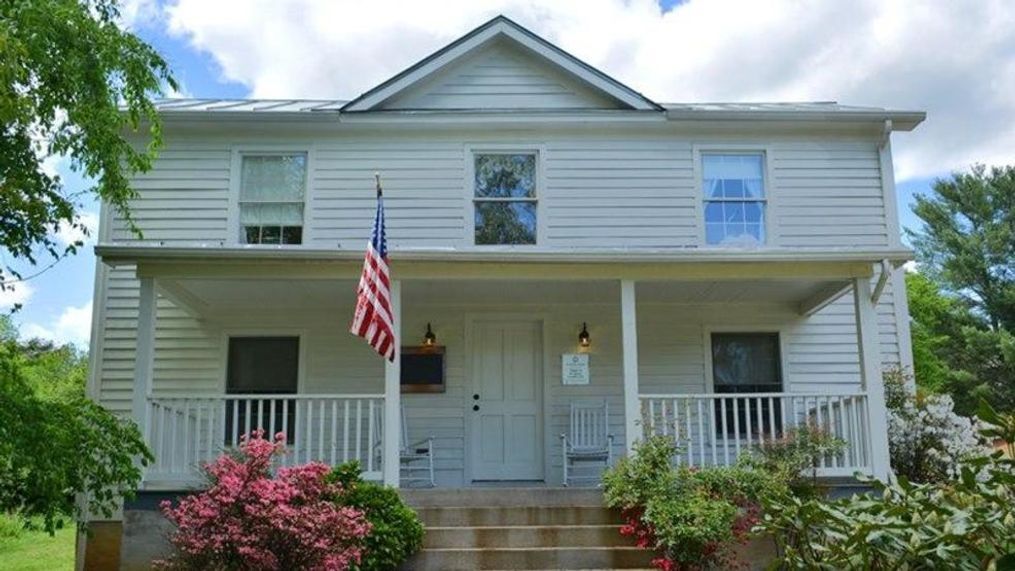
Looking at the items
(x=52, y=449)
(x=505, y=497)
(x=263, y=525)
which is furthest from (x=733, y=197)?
(x=52, y=449)

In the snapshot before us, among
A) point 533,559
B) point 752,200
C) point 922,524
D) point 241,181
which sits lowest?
point 533,559

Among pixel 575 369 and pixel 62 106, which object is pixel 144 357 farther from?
pixel 575 369

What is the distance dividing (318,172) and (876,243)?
713cm

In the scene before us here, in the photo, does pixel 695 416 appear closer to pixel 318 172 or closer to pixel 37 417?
pixel 318 172

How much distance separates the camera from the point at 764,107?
11727 millimetres

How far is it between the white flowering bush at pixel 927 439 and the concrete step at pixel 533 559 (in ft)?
12.9

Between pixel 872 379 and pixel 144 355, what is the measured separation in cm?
713

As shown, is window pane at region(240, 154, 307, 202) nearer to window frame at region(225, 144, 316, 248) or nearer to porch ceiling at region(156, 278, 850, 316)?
window frame at region(225, 144, 316, 248)

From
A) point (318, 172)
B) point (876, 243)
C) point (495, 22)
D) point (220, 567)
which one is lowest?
point (220, 567)

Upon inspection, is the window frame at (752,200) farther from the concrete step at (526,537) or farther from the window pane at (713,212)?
the concrete step at (526,537)

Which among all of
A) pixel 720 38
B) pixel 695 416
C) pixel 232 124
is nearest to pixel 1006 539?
pixel 695 416

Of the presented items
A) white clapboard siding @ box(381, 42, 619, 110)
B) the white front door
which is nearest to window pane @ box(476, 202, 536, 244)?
the white front door

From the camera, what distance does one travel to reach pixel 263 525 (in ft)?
21.5

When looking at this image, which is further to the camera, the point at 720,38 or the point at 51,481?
the point at 720,38
